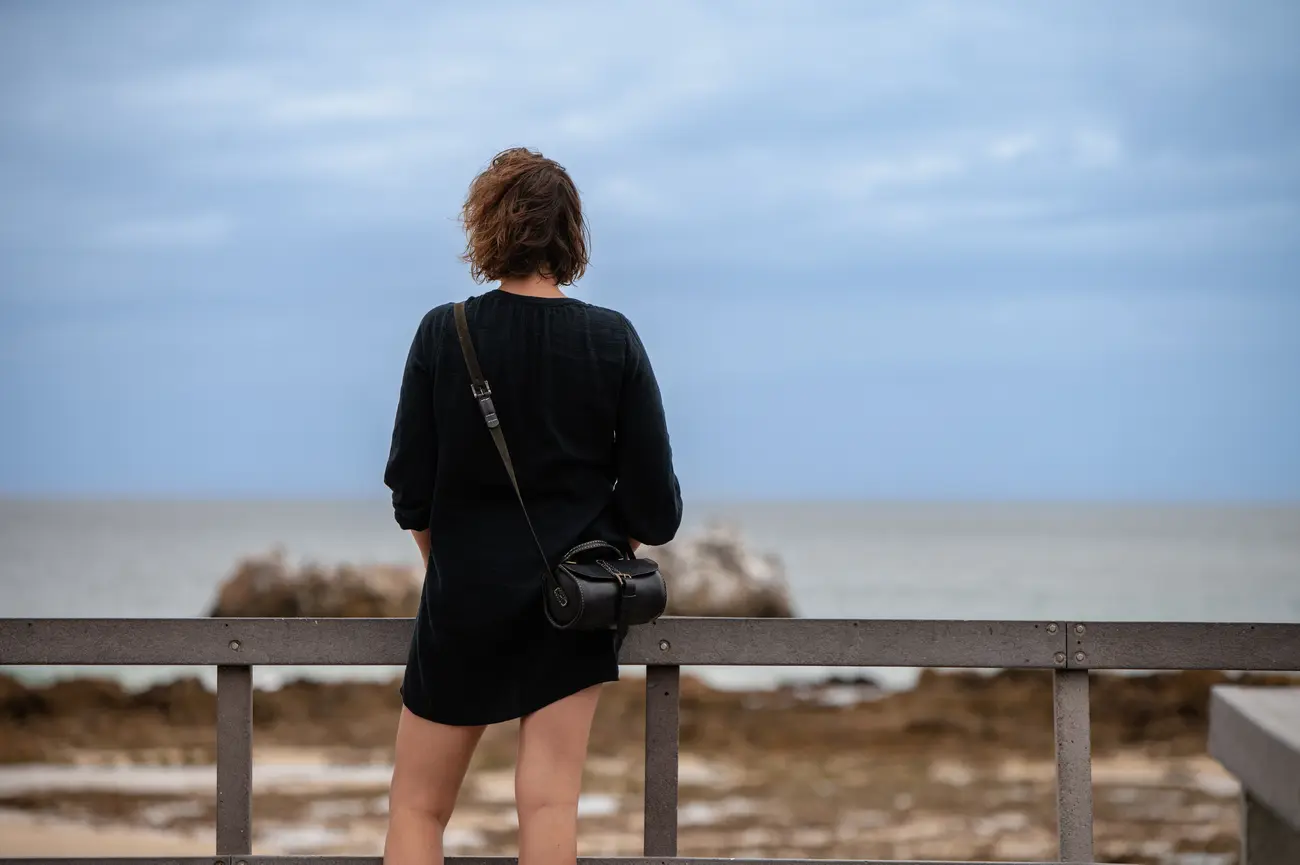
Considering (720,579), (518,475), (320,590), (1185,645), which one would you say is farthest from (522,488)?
(720,579)

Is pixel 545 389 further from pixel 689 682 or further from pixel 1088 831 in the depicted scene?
pixel 689 682

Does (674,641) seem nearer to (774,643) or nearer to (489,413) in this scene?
(774,643)

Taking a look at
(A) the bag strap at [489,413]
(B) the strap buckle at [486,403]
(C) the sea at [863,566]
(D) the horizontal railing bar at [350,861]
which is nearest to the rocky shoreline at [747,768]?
(C) the sea at [863,566]

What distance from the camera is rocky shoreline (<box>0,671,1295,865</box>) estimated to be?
9.78m

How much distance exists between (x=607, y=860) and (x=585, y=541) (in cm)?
91

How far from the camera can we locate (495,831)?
9539 millimetres

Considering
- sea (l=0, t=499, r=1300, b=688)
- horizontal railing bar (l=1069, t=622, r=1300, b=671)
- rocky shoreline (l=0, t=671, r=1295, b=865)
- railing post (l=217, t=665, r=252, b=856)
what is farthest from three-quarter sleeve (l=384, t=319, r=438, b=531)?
sea (l=0, t=499, r=1300, b=688)

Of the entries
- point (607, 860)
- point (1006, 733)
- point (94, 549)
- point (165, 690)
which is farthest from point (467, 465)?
point (94, 549)

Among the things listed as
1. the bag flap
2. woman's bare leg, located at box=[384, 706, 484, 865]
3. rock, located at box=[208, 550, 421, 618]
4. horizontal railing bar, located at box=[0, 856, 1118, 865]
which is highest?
rock, located at box=[208, 550, 421, 618]

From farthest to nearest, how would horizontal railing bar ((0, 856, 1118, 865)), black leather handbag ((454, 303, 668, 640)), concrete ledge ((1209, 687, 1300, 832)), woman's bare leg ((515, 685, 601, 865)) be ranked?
1. horizontal railing bar ((0, 856, 1118, 865))
2. woman's bare leg ((515, 685, 601, 865))
3. black leather handbag ((454, 303, 668, 640))
4. concrete ledge ((1209, 687, 1300, 832))

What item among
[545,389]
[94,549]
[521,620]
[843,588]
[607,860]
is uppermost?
[94,549]

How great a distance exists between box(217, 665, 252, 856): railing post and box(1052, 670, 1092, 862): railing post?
198cm

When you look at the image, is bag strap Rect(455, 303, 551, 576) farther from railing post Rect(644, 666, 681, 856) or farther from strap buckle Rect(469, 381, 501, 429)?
railing post Rect(644, 666, 681, 856)

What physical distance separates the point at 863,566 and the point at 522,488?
192ft
